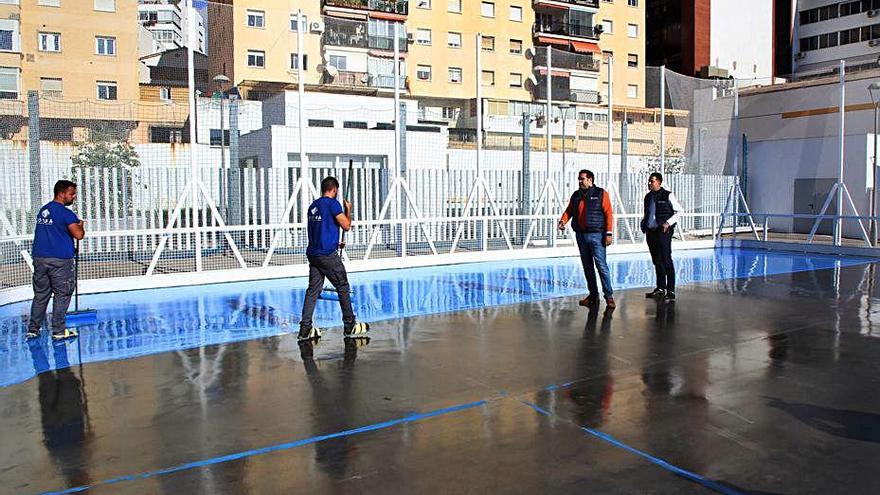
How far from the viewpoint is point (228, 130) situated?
14484mm

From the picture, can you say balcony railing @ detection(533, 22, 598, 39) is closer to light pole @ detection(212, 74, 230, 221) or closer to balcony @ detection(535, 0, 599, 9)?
balcony @ detection(535, 0, 599, 9)

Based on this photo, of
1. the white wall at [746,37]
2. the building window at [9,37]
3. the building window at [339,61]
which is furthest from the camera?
the white wall at [746,37]

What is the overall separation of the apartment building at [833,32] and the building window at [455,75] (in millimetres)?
25142

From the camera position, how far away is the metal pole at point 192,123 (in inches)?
480

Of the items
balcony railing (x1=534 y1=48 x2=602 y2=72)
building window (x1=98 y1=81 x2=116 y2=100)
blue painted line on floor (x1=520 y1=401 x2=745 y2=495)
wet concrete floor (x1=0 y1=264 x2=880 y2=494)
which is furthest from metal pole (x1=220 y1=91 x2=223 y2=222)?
blue painted line on floor (x1=520 y1=401 x2=745 y2=495)

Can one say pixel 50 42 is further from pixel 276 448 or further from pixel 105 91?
pixel 276 448

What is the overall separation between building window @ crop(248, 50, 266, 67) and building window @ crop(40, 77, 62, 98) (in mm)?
3180

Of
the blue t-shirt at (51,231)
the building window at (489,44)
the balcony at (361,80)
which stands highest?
the building window at (489,44)

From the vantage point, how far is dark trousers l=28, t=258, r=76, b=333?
774cm

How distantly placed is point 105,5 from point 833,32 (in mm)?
61921

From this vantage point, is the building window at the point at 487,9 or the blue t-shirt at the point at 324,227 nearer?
the blue t-shirt at the point at 324,227

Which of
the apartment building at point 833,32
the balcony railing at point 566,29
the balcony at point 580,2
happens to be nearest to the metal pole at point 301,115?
the balcony railing at point 566,29

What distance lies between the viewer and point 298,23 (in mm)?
13617

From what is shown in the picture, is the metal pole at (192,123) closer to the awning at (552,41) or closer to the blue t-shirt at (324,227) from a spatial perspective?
the blue t-shirt at (324,227)
